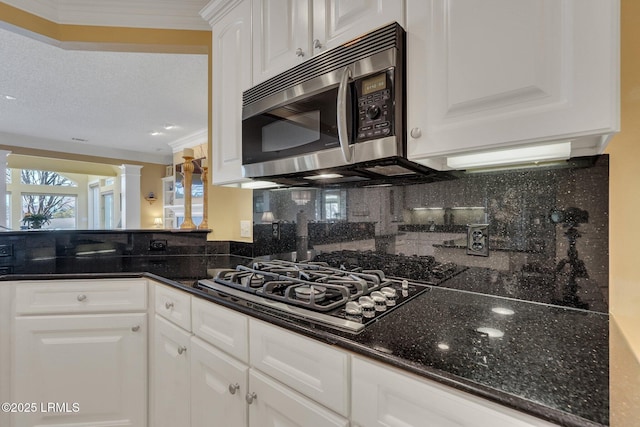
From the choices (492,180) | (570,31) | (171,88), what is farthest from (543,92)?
(171,88)

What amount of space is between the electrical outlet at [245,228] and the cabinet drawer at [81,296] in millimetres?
643

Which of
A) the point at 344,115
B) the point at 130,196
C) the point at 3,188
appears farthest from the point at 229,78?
the point at 130,196

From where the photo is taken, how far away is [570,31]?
2.22 ft

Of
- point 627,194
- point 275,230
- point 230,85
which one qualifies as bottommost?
point 275,230

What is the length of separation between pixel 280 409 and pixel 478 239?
0.85 metres

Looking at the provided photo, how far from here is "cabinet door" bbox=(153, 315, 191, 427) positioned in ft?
4.25

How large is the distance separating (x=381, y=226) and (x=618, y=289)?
76cm

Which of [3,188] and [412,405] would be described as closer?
[412,405]

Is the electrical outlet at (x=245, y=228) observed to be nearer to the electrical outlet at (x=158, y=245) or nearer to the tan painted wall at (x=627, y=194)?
the electrical outlet at (x=158, y=245)

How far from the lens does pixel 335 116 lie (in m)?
1.05

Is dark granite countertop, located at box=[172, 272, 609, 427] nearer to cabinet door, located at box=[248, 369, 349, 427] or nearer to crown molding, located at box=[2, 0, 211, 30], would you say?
cabinet door, located at box=[248, 369, 349, 427]

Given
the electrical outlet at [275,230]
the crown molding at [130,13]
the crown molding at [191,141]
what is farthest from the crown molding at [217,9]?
the crown molding at [191,141]

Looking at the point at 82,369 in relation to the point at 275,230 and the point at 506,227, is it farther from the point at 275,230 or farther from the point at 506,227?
the point at 506,227

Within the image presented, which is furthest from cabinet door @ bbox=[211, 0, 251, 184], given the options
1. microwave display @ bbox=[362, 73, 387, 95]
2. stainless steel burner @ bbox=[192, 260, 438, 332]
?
microwave display @ bbox=[362, 73, 387, 95]
